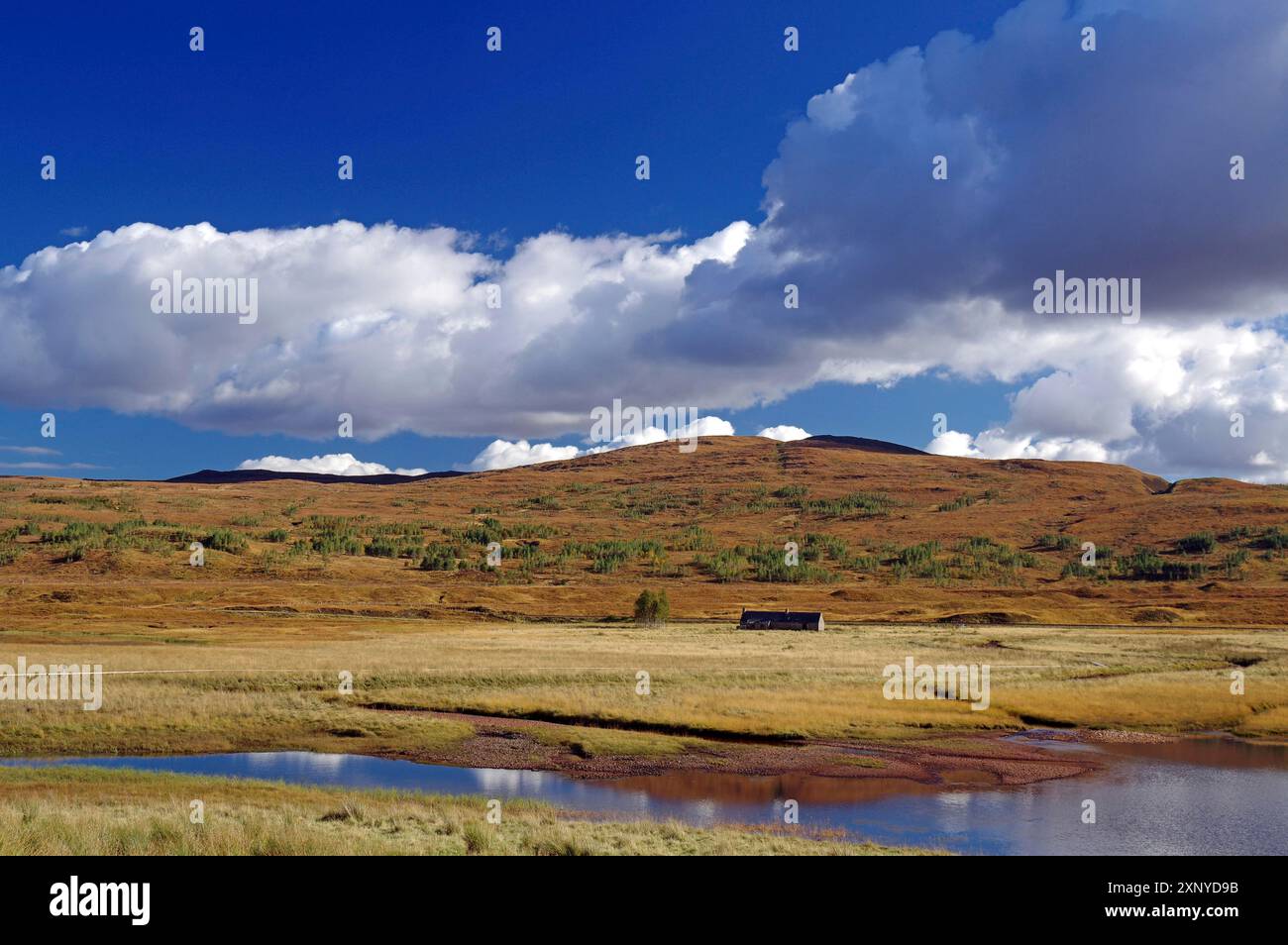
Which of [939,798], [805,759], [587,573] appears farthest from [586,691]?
[587,573]

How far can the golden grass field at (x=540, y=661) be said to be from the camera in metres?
26.0

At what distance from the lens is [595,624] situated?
97.2 m

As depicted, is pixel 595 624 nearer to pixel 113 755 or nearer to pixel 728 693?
pixel 728 693

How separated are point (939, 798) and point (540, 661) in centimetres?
3220

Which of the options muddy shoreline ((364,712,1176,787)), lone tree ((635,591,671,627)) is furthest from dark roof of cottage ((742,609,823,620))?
muddy shoreline ((364,712,1176,787))

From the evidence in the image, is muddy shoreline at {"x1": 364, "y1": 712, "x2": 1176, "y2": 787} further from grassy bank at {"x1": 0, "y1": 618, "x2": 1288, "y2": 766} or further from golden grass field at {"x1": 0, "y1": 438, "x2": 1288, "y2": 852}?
grassy bank at {"x1": 0, "y1": 618, "x2": 1288, "y2": 766}

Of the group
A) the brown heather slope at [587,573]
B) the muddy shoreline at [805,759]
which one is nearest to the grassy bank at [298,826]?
the muddy shoreline at [805,759]

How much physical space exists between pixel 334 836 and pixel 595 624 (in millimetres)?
79399

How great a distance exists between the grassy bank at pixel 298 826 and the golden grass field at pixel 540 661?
14 cm

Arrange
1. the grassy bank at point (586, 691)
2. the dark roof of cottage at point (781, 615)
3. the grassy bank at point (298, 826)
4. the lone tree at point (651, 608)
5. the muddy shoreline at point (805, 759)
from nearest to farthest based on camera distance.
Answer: the grassy bank at point (298, 826) → the muddy shoreline at point (805, 759) → the grassy bank at point (586, 691) → the dark roof of cottage at point (781, 615) → the lone tree at point (651, 608)

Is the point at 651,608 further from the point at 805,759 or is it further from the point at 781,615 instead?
the point at 805,759

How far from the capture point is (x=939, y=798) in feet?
91.9

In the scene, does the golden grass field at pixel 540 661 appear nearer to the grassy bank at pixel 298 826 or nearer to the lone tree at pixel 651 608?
the grassy bank at pixel 298 826
